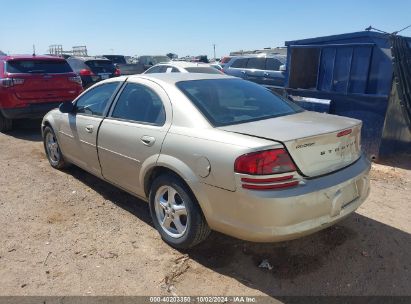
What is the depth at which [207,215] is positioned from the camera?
303 centimetres

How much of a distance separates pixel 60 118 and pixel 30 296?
2783mm

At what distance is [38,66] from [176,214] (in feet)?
20.9

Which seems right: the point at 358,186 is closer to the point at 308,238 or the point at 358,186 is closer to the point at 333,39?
the point at 308,238

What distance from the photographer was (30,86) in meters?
7.93

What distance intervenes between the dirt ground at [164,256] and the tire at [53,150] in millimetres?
847

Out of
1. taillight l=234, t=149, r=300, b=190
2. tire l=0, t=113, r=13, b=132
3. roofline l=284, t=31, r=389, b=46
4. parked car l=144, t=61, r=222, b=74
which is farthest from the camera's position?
parked car l=144, t=61, r=222, b=74

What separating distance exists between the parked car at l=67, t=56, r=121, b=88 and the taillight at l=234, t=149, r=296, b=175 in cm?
1141

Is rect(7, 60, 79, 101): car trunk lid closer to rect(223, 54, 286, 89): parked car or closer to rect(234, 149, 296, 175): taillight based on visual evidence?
rect(223, 54, 286, 89): parked car

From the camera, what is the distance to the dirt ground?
2.96m

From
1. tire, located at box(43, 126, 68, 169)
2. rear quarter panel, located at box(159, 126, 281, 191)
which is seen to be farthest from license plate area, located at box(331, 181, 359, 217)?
tire, located at box(43, 126, 68, 169)

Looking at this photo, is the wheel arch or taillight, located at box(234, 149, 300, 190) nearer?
taillight, located at box(234, 149, 300, 190)

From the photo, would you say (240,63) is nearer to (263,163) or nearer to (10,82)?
(10,82)

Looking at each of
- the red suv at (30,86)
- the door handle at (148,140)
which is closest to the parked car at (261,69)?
the red suv at (30,86)

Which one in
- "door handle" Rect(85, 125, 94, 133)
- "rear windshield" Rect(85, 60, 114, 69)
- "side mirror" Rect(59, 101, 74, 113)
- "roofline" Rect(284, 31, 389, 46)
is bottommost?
"door handle" Rect(85, 125, 94, 133)
